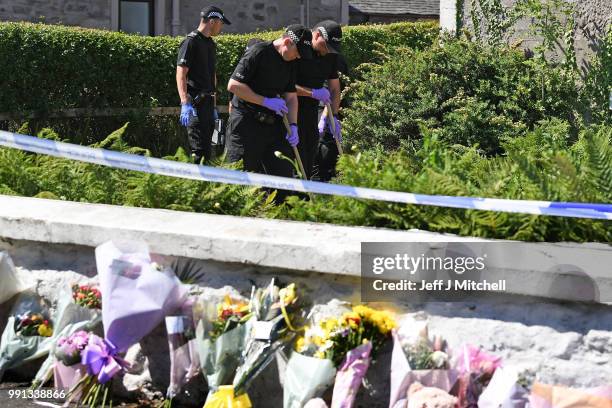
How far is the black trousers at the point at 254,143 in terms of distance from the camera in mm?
7969

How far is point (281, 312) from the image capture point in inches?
180

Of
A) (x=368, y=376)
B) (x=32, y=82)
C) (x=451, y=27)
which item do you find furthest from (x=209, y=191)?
(x=32, y=82)

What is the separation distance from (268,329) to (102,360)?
81 cm

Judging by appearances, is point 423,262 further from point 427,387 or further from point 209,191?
point 209,191

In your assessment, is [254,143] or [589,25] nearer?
[254,143]

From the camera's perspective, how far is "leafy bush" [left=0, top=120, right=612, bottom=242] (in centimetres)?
450

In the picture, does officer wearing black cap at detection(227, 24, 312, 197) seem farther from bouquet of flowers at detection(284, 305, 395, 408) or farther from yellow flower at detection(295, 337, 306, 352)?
bouquet of flowers at detection(284, 305, 395, 408)

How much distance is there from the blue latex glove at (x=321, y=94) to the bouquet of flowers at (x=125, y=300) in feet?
15.0

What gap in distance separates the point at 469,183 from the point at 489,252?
31.9 inches

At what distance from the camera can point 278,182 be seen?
5344 mm

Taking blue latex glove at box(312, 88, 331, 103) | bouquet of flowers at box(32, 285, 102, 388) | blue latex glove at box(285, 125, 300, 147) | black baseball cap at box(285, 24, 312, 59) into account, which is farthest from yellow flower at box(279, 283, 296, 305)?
blue latex glove at box(312, 88, 331, 103)

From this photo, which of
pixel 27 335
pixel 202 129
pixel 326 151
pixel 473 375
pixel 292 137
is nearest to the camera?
pixel 473 375

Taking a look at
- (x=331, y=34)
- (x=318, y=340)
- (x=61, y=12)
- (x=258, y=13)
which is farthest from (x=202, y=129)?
(x=258, y=13)

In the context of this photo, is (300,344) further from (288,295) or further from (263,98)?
(263,98)
